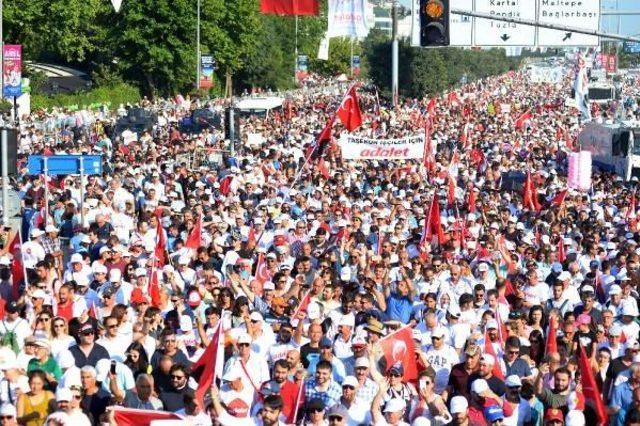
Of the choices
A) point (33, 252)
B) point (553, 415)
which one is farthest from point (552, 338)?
point (33, 252)

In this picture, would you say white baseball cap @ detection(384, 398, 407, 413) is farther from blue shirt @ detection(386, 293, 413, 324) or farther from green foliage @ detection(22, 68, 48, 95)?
green foliage @ detection(22, 68, 48, 95)

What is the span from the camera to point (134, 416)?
10.1 meters

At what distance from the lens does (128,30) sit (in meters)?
77.4

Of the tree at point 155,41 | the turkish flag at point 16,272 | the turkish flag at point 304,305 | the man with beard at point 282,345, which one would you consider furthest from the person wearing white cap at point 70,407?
the tree at point 155,41

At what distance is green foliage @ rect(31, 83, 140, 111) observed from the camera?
63125 millimetres

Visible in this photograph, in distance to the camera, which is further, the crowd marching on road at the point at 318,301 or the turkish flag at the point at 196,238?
the turkish flag at the point at 196,238

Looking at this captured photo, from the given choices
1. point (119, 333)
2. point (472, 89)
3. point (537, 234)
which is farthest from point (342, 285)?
point (472, 89)

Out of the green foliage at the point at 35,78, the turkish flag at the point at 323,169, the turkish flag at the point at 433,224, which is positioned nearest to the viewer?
the turkish flag at the point at 433,224

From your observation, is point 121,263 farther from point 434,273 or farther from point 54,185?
point 54,185

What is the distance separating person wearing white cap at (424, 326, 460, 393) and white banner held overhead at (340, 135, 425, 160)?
55.3 ft

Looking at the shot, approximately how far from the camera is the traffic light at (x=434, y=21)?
67.9ft

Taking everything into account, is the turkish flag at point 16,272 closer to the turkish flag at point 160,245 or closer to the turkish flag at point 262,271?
the turkish flag at point 160,245

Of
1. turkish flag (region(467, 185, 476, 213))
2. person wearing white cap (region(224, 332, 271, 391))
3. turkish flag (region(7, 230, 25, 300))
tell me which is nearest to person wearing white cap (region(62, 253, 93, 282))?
turkish flag (region(7, 230, 25, 300))

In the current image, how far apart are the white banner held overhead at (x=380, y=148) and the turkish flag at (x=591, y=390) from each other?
57.8 feet
